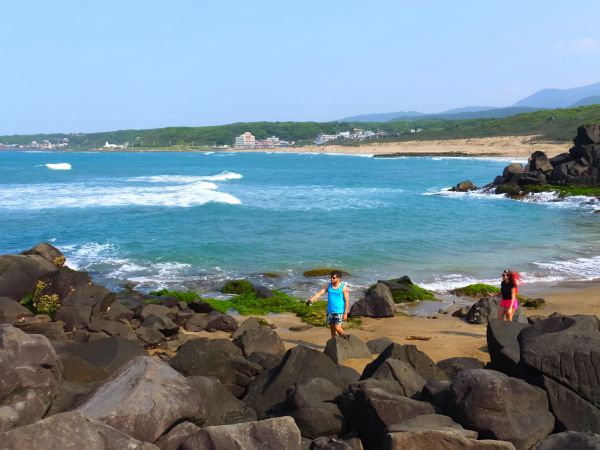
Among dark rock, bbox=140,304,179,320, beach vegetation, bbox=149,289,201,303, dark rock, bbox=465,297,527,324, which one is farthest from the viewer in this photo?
beach vegetation, bbox=149,289,201,303

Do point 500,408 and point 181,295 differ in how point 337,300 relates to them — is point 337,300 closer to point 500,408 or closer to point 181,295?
point 500,408

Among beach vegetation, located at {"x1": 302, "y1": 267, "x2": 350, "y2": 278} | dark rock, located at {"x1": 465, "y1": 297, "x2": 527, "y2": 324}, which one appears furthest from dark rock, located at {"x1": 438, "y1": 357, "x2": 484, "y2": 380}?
beach vegetation, located at {"x1": 302, "y1": 267, "x2": 350, "y2": 278}

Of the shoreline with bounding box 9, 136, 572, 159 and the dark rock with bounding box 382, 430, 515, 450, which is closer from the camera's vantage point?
the dark rock with bounding box 382, 430, 515, 450

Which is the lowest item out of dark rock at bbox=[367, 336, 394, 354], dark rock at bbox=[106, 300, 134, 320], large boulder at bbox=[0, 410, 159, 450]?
dark rock at bbox=[367, 336, 394, 354]

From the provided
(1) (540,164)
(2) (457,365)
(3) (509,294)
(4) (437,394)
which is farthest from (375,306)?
(1) (540,164)

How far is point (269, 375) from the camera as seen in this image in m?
8.53

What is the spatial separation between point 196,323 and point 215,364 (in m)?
6.66

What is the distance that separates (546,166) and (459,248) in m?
26.8

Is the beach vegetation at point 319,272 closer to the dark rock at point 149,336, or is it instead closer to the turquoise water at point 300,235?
the turquoise water at point 300,235

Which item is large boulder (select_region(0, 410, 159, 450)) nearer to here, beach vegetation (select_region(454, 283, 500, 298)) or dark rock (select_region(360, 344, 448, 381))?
dark rock (select_region(360, 344, 448, 381))

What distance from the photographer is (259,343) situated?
11.7 meters

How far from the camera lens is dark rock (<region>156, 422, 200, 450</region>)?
5973mm

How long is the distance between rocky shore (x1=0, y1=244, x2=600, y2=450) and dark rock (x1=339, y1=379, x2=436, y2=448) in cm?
1

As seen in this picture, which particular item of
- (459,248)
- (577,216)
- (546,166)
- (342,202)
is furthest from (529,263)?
(546,166)
